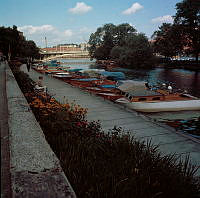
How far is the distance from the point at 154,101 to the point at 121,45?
219 feet

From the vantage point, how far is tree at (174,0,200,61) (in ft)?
173

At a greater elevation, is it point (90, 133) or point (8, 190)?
point (8, 190)

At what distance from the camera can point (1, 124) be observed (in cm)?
465

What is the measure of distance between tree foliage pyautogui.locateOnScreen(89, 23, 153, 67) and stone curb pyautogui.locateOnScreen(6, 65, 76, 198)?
55843 millimetres

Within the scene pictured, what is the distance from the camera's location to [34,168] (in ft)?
7.11

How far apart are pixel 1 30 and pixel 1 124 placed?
1965 inches

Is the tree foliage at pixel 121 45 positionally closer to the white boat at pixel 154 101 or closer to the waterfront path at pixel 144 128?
the white boat at pixel 154 101

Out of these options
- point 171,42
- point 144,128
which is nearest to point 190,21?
point 171,42

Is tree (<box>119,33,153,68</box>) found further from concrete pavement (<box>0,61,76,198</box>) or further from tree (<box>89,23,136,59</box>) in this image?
concrete pavement (<box>0,61,76,198</box>)

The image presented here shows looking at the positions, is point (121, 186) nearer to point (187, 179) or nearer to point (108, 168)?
point (108, 168)

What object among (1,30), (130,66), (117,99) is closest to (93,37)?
(130,66)

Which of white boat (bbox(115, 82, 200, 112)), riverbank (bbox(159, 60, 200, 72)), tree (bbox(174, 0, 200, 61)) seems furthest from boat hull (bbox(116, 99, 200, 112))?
tree (bbox(174, 0, 200, 61))

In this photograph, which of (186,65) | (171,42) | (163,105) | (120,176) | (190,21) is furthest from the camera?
(186,65)

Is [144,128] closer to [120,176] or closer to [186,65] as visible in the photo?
[120,176]
